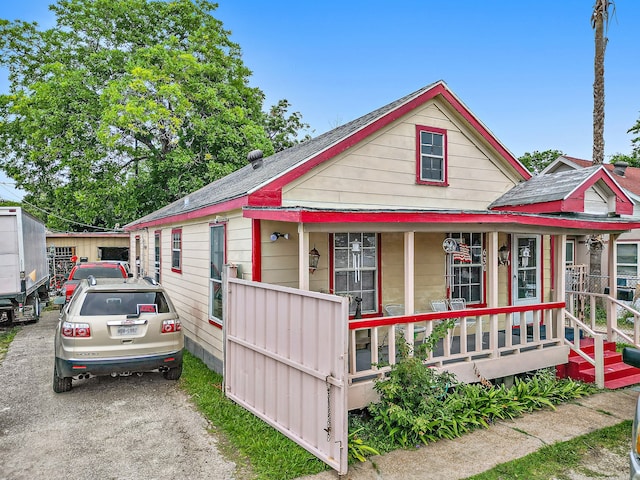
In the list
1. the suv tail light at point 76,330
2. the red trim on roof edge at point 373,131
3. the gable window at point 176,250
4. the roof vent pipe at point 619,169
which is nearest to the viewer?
the suv tail light at point 76,330

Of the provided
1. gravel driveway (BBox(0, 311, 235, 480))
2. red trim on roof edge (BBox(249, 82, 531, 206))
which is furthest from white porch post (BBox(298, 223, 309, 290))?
gravel driveway (BBox(0, 311, 235, 480))

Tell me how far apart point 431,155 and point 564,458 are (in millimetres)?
5921

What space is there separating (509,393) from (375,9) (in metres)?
18.7

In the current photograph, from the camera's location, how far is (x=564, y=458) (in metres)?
4.78

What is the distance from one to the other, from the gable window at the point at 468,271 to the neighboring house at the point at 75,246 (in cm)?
1802

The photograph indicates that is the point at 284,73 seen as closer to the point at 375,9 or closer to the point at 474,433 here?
the point at 375,9

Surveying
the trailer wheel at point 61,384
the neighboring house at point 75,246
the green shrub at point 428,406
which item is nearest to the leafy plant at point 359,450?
the green shrub at point 428,406

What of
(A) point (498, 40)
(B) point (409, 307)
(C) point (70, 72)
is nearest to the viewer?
(B) point (409, 307)

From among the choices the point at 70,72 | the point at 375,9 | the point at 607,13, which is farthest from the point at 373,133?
the point at 70,72

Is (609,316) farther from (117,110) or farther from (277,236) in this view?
(117,110)

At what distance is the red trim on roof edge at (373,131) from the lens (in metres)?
6.93

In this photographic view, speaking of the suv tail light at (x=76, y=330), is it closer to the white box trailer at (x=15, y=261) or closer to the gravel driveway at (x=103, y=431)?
the gravel driveway at (x=103, y=431)

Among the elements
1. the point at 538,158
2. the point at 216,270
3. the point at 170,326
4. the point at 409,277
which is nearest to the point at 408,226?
the point at 409,277

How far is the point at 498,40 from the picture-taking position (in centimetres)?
1933
